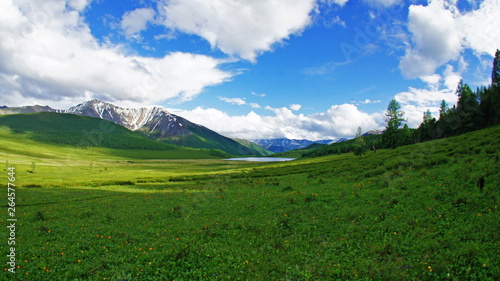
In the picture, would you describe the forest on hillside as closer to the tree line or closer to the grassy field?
the tree line

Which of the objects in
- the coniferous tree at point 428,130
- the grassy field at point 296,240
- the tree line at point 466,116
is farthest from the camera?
the coniferous tree at point 428,130

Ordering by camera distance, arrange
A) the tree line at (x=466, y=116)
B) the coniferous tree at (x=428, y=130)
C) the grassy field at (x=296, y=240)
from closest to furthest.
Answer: the grassy field at (x=296, y=240) < the tree line at (x=466, y=116) < the coniferous tree at (x=428, y=130)

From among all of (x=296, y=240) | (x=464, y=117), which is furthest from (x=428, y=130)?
(x=296, y=240)

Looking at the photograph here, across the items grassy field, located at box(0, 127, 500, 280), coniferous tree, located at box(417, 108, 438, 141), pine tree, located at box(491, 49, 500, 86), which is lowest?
grassy field, located at box(0, 127, 500, 280)

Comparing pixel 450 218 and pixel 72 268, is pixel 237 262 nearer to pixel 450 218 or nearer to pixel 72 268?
pixel 72 268

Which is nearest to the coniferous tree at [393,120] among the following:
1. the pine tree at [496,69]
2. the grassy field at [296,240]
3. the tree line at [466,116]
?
the tree line at [466,116]

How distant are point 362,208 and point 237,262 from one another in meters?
12.4

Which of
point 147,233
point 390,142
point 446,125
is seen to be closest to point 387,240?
point 147,233

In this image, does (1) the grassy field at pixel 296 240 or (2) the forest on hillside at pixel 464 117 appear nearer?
(1) the grassy field at pixel 296 240

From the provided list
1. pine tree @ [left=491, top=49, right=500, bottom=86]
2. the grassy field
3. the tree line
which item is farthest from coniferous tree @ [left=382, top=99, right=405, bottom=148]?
the grassy field

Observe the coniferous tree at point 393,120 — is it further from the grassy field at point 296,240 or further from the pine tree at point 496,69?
the grassy field at point 296,240

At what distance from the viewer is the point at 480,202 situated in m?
15.5

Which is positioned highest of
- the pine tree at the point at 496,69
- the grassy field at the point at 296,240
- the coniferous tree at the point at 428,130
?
the pine tree at the point at 496,69

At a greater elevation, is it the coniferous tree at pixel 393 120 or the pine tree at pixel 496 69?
the pine tree at pixel 496 69
